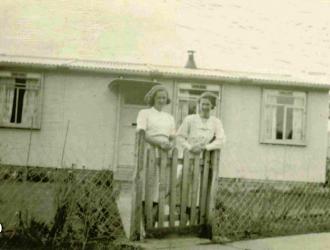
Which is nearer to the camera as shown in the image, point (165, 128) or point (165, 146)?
point (165, 146)

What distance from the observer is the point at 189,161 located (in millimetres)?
5527

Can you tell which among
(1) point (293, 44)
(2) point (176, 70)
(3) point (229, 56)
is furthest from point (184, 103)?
(3) point (229, 56)

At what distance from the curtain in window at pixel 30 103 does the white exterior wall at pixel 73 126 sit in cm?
27

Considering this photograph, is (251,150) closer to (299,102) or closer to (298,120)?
(298,120)

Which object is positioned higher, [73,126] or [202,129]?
[73,126]

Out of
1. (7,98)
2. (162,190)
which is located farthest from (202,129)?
(7,98)

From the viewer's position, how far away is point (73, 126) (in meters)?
12.8

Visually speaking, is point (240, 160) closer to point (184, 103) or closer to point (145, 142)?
point (184, 103)

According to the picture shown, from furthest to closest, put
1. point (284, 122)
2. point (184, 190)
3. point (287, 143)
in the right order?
point (284, 122), point (287, 143), point (184, 190)

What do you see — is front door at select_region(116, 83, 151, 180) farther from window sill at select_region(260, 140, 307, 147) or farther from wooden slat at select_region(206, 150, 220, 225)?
wooden slat at select_region(206, 150, 220, 225)

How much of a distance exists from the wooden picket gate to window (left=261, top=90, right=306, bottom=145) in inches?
321

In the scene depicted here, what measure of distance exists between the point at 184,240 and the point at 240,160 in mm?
8106

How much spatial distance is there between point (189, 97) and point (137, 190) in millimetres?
8242

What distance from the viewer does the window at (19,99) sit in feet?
42.0
